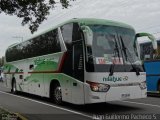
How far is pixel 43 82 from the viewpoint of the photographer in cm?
1792

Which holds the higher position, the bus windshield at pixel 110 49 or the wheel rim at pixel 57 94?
the bus windshield at pixel 110 49

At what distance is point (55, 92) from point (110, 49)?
155 inches

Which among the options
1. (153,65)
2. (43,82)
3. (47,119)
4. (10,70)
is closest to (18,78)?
(10,70)

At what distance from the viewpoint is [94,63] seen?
12922 mm

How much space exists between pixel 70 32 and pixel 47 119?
4.01 m

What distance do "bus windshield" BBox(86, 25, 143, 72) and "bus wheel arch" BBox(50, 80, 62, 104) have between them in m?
3.33

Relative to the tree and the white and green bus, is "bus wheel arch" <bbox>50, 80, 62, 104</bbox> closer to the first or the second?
the white and green bus

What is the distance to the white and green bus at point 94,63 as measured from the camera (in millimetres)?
12906

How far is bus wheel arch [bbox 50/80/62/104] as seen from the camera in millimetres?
15938

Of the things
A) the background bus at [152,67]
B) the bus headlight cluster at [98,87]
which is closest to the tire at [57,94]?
the bus headlight cluster at [98,87]

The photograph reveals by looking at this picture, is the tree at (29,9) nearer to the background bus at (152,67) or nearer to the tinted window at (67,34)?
the tinted window at (67,34)

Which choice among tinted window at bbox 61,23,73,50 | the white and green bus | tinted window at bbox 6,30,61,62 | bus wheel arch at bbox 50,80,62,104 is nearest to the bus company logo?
the white and green bus

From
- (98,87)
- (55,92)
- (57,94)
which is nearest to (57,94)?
(57,94)

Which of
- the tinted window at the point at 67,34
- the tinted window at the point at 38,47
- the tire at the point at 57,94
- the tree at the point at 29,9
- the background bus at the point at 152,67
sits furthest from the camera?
the background bus at the point at 152,67
